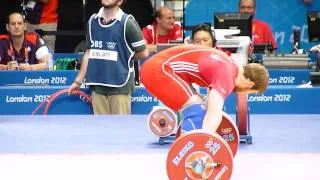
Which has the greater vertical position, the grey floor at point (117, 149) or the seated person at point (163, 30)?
the seated person at point (163, 30)

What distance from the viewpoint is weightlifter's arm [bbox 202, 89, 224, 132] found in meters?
5.44

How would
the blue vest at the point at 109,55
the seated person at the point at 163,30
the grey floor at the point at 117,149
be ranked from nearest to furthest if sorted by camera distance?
1. the grey floor at the point at 117,149
2. the blue vest at the point at 109,55
3. the seated person at the point at 163,30

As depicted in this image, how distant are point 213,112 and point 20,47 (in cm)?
514

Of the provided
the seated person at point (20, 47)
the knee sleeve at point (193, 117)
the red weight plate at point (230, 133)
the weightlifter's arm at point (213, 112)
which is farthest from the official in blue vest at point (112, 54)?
the weightlifter's arm at point (213, 112)

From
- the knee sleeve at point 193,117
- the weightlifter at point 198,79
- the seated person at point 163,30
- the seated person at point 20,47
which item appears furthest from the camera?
the seated person at point 163,30

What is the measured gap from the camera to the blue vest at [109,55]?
8.73 m

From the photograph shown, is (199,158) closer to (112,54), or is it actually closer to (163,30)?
(112,54)

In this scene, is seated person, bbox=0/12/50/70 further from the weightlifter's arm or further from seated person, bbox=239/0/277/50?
the weightlifter's arm

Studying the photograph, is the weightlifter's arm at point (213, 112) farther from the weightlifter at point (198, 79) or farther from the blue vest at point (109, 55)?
the blue vest at point (109, 55)

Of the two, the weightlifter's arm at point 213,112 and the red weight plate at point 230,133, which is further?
the red weight plate at point 230,133

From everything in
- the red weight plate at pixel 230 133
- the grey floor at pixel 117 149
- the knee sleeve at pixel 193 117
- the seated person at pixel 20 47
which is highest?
the seated person at pixel 20 47

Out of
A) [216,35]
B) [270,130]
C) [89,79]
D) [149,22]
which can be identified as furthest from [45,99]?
[149,22]

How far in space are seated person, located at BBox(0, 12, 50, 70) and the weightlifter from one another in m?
3.90

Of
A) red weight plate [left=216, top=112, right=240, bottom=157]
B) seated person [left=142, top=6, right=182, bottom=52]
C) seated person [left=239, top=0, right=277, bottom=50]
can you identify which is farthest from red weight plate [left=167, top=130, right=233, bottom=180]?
seated person [left=239, top=0, right=277, bottom=50]
